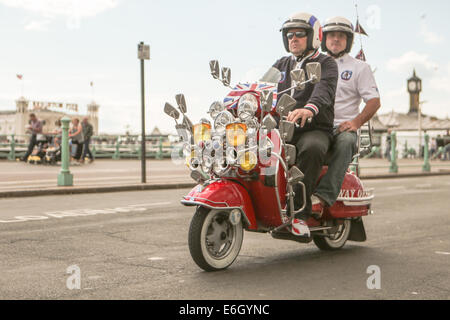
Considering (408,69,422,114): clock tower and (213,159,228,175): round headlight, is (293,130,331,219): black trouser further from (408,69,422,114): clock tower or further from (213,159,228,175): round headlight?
(408,69,422,114): clock tower

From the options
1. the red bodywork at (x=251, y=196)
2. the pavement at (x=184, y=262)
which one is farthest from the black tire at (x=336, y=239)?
the red bodywork at (x=251, y=196)

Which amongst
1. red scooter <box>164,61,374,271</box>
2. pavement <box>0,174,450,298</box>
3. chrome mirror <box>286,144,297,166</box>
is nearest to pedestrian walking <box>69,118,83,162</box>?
pavement <box>0,174,450,298</box>

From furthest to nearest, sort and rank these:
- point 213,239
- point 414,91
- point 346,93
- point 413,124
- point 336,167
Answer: point 414,91
point 413,124
point 346,93
point 336,167
point 213,239

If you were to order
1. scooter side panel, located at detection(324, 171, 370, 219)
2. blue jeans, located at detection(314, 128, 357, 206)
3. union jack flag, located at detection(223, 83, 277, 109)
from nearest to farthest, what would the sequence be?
union jack flag, located at detection(223, 83, 277, 109), blue jeans, located at detection(314, 128, 357, 206), scooter side panel, located at detection(324, 171, 370, 219)

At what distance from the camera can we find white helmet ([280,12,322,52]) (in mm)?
4957

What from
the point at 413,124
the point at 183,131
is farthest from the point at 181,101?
the point at 413,124

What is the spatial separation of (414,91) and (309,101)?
147 metres

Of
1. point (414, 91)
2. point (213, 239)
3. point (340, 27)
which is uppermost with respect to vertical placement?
point (414, 91)

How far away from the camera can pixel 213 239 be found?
4566 millimetres

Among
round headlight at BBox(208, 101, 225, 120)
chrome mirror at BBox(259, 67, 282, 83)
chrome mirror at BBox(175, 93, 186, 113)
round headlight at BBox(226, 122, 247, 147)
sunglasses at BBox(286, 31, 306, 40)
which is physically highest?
sunglasses at BBox(286, 31, 306, 40)

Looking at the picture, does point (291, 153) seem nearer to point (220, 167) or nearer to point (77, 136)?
point (220, 167)

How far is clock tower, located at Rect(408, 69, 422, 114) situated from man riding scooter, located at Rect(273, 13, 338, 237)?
438ft

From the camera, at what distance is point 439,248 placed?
584 cm
